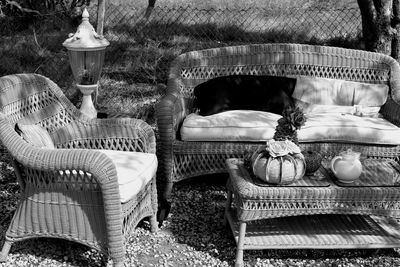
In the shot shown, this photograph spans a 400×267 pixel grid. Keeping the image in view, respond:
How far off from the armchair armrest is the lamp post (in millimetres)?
319

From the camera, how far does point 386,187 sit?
9.63 feet

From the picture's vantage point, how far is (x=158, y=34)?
6.81 m

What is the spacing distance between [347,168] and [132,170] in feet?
3.83

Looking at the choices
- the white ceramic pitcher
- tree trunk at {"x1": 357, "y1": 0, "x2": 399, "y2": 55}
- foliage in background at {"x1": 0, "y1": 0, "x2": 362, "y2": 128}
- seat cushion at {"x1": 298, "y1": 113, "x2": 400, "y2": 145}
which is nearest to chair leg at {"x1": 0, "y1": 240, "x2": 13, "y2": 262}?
the white ceramic pitcher

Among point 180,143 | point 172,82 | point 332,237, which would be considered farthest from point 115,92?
point 332,237

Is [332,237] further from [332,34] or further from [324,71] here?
[332,34]

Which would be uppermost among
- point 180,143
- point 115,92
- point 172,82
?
point 172,82

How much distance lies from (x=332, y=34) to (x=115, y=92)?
272 cm

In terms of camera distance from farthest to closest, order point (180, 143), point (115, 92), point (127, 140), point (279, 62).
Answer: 1. point (115, 92)
2. point (279, 62)
3. point (180, 143)
4. point (127, 140)

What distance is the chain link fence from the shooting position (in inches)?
249

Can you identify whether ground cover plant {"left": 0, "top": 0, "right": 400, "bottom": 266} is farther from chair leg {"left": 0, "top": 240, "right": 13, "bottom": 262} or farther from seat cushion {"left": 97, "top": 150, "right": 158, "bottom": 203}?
seat cushion {"left": 97, "top": 150, "right": 158, "bottom": 203}

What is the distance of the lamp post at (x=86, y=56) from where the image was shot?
3746 mm

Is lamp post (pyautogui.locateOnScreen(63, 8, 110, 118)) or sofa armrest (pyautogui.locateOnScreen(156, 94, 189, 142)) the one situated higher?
lamp post (pyautogui.locateOnScreen(63, 8, 110, 118))

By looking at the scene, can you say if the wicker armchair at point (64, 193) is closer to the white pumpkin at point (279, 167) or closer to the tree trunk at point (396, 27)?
the white pumpkin at point (279, 167)
